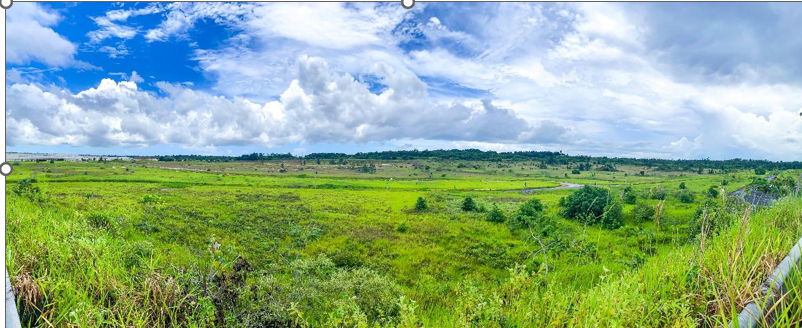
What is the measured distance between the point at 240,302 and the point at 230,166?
213 inches

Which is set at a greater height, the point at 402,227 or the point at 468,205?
the point at 468,205

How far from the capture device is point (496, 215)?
33.5 feet

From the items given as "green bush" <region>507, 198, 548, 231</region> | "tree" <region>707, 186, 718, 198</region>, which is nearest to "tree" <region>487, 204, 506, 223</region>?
"green bush" <region>507, 198, 548, 231</region>

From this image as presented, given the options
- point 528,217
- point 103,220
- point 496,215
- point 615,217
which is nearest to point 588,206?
point 615,217

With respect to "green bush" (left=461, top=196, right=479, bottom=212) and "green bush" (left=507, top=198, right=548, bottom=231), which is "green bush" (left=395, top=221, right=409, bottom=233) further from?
"green bush" (left=507, top=198, right=548, bottom=231)

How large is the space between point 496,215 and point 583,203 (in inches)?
85.4

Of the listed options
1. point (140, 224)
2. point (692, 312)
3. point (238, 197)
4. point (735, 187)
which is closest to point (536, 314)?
point (692, 312)

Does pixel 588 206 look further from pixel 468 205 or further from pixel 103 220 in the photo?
pixel 103 220

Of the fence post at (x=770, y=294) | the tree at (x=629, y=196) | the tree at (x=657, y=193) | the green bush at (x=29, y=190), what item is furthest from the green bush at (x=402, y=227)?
the tree at (x=657, y=193)

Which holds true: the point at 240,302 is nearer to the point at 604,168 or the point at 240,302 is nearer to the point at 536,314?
the point at 536,314

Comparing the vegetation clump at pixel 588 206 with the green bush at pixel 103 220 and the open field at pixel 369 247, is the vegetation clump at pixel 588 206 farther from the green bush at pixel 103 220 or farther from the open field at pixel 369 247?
the green bush at pixel 103 220

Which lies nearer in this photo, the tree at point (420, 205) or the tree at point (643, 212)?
the tree at point (643, 212)

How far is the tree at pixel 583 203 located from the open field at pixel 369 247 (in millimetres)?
118

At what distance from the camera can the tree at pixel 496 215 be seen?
10156 millimetres
